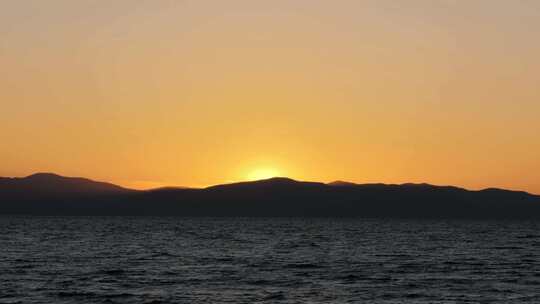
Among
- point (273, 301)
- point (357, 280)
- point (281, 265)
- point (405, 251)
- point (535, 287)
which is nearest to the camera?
point (273, 301)

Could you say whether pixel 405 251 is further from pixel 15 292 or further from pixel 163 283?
pixel 15 292

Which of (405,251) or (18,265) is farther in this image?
(405,251)

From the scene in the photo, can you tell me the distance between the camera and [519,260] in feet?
313

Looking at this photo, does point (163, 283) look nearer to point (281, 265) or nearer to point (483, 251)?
point (281, 265)

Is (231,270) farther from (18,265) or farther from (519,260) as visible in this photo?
(519,260)

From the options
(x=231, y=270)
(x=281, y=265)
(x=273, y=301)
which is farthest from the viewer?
(x=281, y=265)

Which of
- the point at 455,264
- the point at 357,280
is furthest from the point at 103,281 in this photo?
the point at 455,264

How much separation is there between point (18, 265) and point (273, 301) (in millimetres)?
37010

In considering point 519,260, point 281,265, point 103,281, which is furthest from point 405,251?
point 103,281

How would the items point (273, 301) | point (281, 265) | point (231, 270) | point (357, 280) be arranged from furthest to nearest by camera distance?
point (281, 265) → point (231, 270) → point (357, 280) → point (273, 301)

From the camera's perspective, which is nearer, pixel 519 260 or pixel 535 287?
pixel 535 287

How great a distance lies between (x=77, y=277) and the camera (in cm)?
7106

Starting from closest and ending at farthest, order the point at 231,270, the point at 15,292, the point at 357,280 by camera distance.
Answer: the point at 15,292 → the point at 357,280 → the point at 231,270

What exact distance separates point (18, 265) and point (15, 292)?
79.4ft
